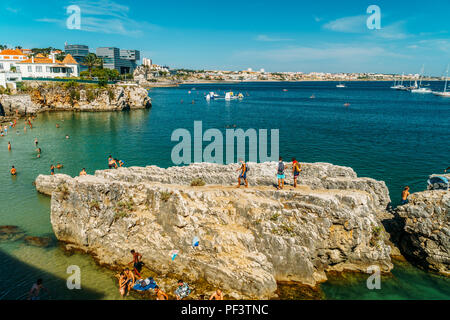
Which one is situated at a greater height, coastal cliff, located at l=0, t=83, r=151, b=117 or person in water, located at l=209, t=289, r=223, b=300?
coastal cliff, located at l=0, t=83, r=151, b=117

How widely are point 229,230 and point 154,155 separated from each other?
30.4 meters

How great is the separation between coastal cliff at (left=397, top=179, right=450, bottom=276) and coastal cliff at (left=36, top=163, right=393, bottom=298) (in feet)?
7.31

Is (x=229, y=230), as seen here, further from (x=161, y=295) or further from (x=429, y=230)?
(x=429, y=230)

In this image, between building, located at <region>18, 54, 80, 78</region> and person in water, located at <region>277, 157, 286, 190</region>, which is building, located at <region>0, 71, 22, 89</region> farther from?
Answer: person in water, located at <region>277, 157, 286, 190</region>

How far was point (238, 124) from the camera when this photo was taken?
75.6 meters

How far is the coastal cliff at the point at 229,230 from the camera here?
56.6 feet

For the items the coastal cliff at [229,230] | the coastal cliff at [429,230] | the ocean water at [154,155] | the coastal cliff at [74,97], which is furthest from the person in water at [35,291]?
the coastal cliff at [74,97]

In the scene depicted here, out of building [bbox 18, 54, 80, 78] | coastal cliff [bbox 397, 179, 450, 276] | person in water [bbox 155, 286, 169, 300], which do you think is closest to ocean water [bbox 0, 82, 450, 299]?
coastal cliff [bbox 397, 179, 450, 276]

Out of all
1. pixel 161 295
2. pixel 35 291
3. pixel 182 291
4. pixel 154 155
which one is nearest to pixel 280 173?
pixel 182 291

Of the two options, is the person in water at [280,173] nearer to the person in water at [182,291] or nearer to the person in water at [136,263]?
the person in water at [182,291]

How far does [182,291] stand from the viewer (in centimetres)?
1628

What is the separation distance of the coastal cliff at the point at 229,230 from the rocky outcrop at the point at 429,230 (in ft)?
7.29

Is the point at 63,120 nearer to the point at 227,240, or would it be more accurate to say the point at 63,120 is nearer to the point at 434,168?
the point at 227,240

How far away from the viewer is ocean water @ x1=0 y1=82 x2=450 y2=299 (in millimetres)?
17641
